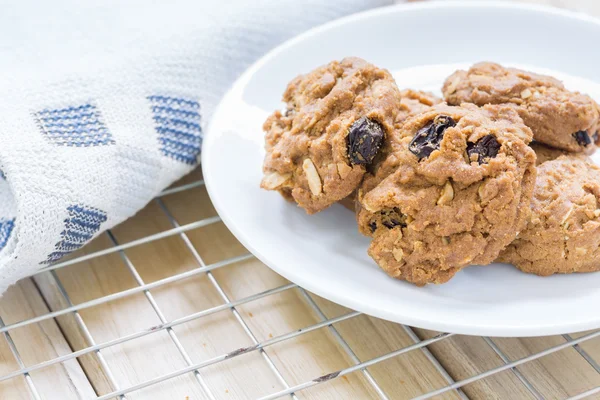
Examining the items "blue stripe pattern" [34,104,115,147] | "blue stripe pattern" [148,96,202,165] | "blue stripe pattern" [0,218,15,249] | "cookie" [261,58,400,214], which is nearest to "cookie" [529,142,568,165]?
"cookie" [261,58,400,214]

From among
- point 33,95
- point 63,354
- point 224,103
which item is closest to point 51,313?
point 63,354

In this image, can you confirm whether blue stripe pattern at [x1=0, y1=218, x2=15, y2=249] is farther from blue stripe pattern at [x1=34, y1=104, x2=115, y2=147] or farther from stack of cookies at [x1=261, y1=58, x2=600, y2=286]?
stack of cookies at [x1=261, y1=58, x2=600, y2=286]

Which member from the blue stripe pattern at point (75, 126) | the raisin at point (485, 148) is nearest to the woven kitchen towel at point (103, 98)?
the blue stripe pattern at point (75, 126)

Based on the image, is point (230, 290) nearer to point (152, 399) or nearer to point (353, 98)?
point (152, 399)

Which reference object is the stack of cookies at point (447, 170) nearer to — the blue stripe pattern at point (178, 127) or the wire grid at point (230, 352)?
the wire grid at point (230, 352)

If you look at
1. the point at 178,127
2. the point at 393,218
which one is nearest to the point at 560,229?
the point at 393,218
